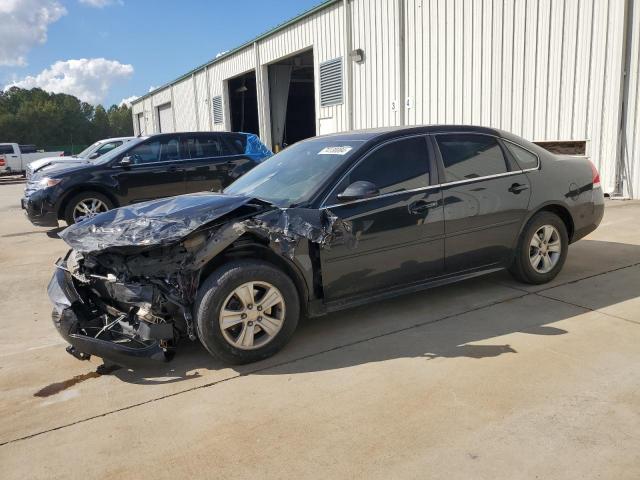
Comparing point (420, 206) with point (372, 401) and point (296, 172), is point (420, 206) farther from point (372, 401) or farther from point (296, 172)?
point (372, 401)

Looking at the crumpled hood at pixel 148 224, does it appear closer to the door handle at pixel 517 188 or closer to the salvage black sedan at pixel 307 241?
the salvage black sedan at pixel 307 241

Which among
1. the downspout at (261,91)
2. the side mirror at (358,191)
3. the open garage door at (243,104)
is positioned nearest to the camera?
the side mirror at (358,191)

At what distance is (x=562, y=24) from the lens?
10117 mm

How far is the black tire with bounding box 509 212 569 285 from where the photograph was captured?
491 cm

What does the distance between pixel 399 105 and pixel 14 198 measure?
13.2m

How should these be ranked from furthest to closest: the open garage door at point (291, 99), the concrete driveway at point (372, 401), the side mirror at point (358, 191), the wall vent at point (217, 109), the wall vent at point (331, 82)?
the wall vent at point (217, 109) < the open garage door at point (291, 99) < the wall vent at point (331, 82) < the side mirror at point (358, 191) < the concrete driveway at point (372, 401)

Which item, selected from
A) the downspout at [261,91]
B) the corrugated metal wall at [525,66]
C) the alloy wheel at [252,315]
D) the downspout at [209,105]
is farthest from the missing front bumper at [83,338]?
the downspout at [209,105]

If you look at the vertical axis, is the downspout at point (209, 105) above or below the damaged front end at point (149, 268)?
above

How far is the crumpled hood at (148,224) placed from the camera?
3527 mm

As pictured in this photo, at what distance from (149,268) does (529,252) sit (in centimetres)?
346

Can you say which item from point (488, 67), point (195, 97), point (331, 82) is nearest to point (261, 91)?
point (331, 82)

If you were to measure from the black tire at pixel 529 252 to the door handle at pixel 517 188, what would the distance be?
0.31 metres

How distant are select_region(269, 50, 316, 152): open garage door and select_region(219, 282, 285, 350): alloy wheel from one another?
16.8m

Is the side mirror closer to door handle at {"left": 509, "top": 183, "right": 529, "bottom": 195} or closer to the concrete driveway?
the concrete driveway
